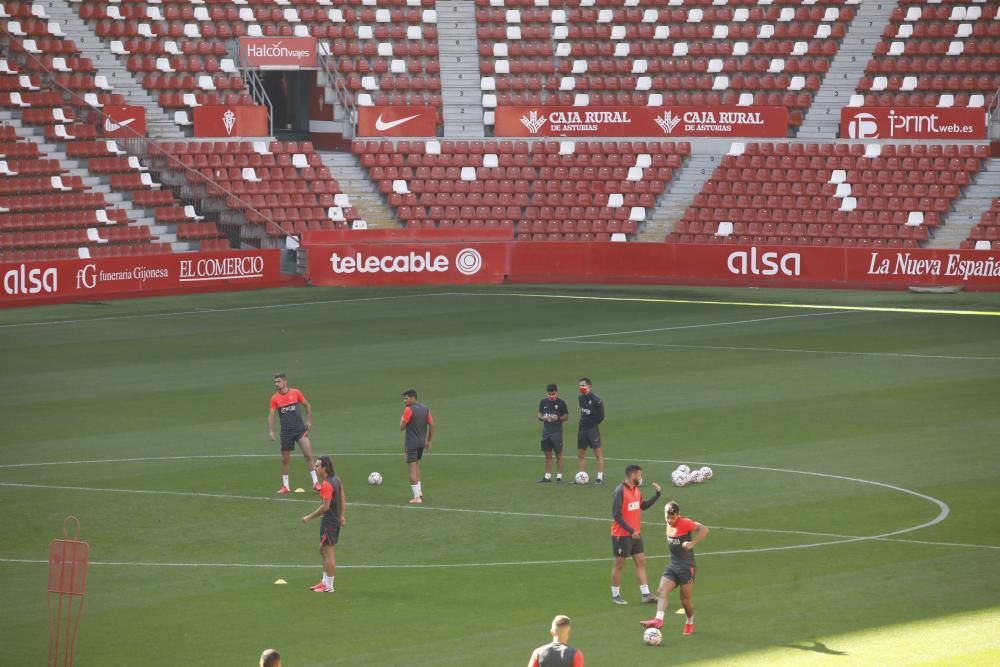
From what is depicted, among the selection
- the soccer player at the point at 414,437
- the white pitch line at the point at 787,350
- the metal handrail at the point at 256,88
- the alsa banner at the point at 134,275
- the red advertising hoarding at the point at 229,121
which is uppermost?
the metal handrail at the point at 256,88

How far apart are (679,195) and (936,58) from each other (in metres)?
10.6

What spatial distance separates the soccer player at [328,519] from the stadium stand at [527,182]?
37.0 m

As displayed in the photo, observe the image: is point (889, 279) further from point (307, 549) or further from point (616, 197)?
point (307, 549)

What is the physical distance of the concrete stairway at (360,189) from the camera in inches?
2290

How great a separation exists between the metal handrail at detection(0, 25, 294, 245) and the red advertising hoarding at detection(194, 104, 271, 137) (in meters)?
2.09

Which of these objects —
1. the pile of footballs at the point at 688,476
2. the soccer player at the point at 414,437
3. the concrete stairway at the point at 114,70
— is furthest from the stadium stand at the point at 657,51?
the soccer player at the point at 414,437

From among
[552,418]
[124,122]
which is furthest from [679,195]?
[552,418]

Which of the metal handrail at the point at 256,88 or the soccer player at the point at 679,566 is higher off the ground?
the metal handrail at the point at 256,88

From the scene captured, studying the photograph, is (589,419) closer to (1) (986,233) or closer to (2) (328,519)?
(2) (328,519)

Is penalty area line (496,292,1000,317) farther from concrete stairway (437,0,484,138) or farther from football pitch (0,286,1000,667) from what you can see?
concrete stairway (437,0,484,138)

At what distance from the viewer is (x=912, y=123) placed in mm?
57500

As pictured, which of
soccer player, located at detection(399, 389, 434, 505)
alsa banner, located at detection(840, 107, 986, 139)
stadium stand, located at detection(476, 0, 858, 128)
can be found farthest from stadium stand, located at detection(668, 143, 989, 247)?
soccer player, located at detection(399, 389, 434, 505)

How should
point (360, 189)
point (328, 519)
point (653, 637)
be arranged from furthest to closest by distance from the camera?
point (360, 189) → point (328, 519) → point (653, 637)

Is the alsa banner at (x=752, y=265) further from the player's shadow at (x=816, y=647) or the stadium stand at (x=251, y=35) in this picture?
the player's shadow at (x=816, y=647)
